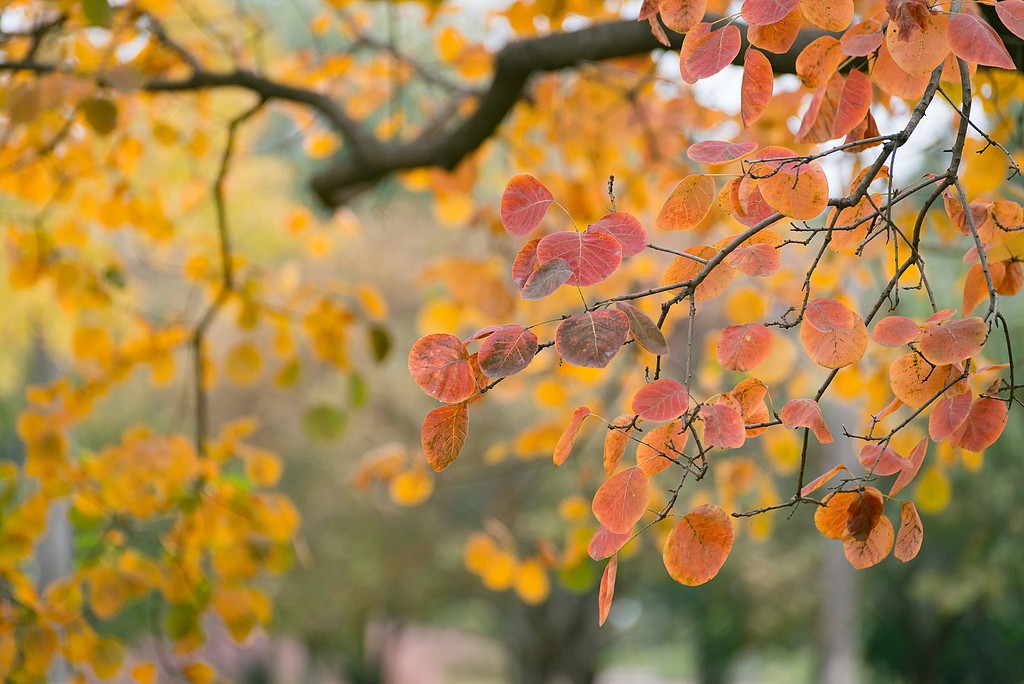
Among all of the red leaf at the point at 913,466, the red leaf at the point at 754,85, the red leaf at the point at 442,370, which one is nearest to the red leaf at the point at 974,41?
the red leaf at the point at 754,85

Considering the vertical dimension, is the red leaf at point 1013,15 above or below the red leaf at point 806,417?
above

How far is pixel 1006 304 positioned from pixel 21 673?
1.98 m

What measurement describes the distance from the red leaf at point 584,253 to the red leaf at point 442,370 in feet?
0.25

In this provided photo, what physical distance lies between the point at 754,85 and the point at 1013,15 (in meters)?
0.16

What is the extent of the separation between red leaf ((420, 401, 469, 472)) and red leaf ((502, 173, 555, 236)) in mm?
118

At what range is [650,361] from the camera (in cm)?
203

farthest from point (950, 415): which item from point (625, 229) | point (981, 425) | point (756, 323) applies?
point (625, 229)

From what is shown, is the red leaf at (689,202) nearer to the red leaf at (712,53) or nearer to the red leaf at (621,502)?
the red leaf at (712,53)

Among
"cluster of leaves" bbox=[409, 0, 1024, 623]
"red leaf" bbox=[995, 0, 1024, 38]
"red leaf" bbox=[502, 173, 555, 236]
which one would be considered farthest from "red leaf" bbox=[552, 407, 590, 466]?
"red leaf" bbox=[995, 0, 1024, 38]

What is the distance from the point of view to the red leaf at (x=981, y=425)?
0.57 metres

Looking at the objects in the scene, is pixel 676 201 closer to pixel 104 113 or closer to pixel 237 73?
pixel 104 113

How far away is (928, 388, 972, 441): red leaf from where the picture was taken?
0.56m

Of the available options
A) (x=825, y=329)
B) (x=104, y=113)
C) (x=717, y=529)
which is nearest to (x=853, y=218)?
(x=825, y=329)

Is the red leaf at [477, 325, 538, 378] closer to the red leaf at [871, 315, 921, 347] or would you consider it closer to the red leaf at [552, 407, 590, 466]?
the red leaf at [552, 407, 590, 466]
